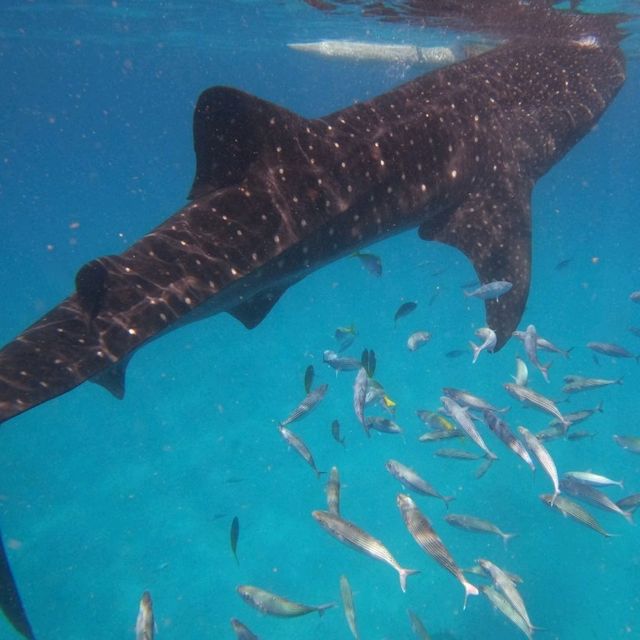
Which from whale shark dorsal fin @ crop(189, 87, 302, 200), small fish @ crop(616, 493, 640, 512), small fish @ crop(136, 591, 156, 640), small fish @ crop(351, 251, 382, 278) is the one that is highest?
whale shark dorsal fin @ crop(189, 87, 302, 200)

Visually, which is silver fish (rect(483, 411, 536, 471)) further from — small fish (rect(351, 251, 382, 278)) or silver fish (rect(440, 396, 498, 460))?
small fish (rect(351, 251, 382, 278))

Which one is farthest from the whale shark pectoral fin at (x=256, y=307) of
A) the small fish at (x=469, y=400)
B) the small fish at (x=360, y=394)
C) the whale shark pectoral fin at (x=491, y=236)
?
the small fish at (x=469, y=400)

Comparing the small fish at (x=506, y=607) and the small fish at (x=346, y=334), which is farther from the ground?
the small fish at (x=346, y=334)

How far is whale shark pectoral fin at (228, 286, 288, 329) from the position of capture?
4.88m

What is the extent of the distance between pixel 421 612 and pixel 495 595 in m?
7.25

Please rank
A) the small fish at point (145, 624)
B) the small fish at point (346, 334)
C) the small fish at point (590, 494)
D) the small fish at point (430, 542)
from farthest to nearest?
the small fish at point (346, 334), the small fish at point (590, 494), the small fish at point (145, 624), the small fish at point (430, 542)

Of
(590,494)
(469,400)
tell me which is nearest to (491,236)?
(469,400)

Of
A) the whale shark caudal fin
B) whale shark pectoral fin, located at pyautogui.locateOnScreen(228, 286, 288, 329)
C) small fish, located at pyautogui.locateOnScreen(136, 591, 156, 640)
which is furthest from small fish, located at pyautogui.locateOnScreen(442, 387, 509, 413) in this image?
the whale shark caudal fin

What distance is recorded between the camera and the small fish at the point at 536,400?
761cm

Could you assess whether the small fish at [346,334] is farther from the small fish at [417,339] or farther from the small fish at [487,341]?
the small fish at [487,341]

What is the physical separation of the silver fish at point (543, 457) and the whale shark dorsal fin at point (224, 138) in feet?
16.5

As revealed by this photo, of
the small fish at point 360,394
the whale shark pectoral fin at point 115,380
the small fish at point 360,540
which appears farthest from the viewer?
the small fish at point 360,394

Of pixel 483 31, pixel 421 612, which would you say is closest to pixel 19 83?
pixel 483 31

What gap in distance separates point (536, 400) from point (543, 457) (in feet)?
3.36
